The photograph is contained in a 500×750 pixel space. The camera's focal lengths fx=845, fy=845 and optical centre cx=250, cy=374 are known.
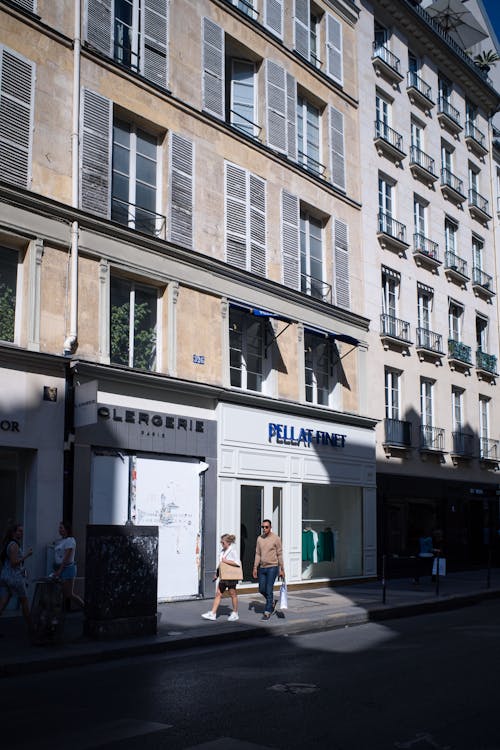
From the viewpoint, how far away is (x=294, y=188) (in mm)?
22828

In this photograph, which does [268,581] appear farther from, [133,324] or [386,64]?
[386,64]

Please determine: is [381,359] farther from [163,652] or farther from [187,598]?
[163,652]

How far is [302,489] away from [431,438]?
8.12 meters

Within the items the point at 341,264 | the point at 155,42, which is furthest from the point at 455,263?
the point at 155,42

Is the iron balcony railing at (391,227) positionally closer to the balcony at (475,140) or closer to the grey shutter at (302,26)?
the grey shutter at (302,26)

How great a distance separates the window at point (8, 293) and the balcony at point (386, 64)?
17.0 metres

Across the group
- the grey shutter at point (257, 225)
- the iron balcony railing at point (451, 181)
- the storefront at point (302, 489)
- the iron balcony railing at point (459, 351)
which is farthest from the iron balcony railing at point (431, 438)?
the grey shutter at point (257, 225)

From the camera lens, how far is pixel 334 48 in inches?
1005

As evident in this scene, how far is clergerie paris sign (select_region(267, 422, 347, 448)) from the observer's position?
68.3 feet

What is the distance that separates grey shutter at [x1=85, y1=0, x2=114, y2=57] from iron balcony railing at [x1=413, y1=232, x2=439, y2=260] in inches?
562

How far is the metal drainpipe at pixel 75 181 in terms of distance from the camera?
15750 millimetres

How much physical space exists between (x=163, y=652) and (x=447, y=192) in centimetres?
2409

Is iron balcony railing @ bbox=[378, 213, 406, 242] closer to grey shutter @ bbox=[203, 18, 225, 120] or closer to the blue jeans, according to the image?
grey shutter @ bbox=[203, 18, 225, 120]

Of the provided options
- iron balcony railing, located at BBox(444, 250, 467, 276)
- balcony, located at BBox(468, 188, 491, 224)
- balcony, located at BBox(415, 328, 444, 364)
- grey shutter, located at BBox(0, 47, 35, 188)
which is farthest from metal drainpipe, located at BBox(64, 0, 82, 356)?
balcony, located at BBox(468, 188, 491, 224)
